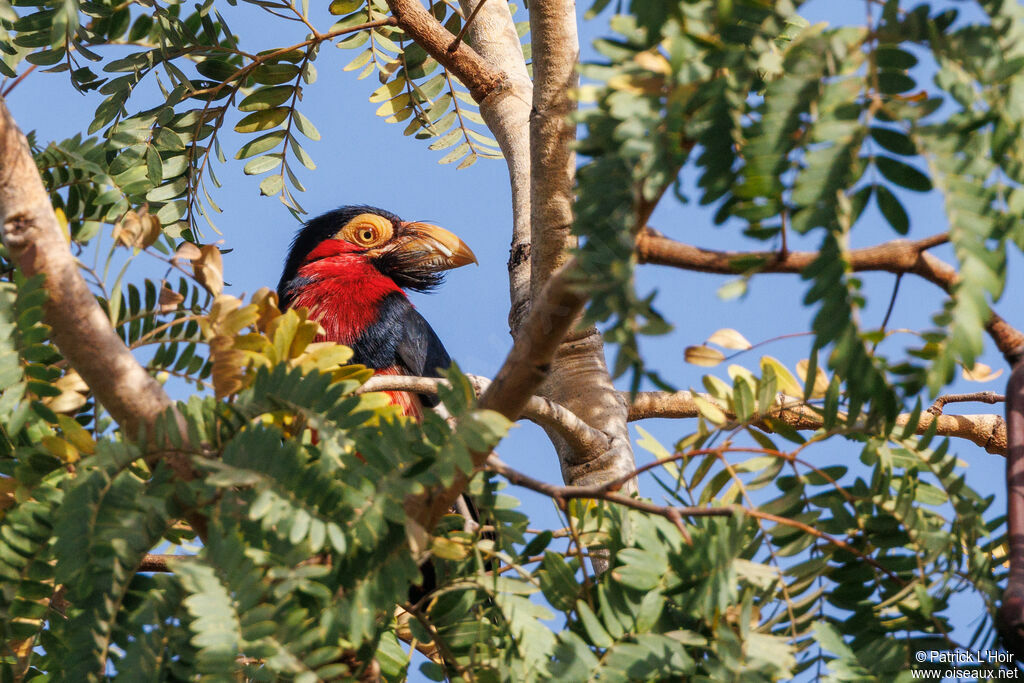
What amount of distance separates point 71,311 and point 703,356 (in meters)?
1.10

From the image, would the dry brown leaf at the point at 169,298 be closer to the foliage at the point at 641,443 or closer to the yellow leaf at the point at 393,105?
the foliage at the point at 641,443

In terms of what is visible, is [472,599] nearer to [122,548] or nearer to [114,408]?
[122,548]

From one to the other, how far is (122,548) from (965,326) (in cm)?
120

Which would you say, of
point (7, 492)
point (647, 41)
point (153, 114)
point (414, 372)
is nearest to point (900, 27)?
point (647, 41)

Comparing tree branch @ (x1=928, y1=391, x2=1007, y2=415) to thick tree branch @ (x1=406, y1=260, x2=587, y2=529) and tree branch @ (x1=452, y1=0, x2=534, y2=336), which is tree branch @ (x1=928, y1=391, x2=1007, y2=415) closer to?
tree branch @ (x1=452, y1=0, x2=534, y2=336)

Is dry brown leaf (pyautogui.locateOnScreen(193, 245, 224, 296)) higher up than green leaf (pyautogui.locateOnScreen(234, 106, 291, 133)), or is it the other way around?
green leaf (pyautogui.locateOnScreen(234, 106, 291, 133))

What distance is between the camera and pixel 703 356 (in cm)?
162

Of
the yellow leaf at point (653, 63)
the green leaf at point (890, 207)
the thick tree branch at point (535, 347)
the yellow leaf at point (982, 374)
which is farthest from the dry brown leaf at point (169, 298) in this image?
the yellow leaf at point (982, 374)

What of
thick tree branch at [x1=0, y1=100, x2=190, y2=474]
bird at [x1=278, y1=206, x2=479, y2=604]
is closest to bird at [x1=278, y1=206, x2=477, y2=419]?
bird at [x1=278, y1=206, x2=479, y2=604]

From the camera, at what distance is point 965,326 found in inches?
44.3

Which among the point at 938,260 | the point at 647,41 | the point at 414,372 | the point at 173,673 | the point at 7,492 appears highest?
the point at 414,372

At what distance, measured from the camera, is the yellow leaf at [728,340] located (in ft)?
5.41

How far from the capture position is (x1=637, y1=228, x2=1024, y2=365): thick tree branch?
130cm

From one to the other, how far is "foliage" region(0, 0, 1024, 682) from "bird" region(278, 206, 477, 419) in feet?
6.41
